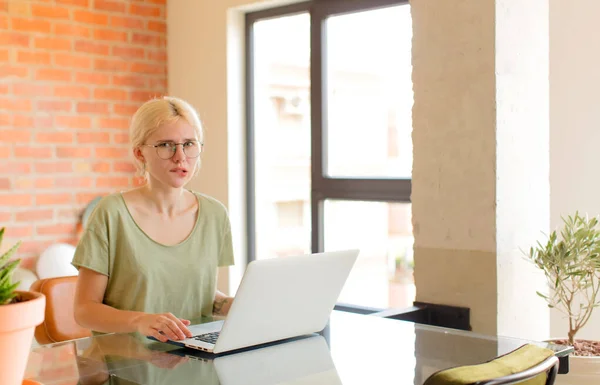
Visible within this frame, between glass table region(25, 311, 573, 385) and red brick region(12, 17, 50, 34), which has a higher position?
red brick region(12, 17, 50, 34)

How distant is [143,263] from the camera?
7.46 ft

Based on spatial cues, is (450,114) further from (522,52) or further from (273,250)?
(273,250)

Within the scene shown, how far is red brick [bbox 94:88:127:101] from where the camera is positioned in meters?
4.19

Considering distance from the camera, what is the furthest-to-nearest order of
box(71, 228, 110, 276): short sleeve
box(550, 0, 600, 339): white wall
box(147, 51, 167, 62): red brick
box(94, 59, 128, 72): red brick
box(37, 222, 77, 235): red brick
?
box(147, 51, 167, 62): red brick, box(94, 59, 128, 72): red brick, box(37, 222, 77, 235): red brick, box(550, 0, 600, 339): white wall, box(71, 228, 110, 276): short sleeve

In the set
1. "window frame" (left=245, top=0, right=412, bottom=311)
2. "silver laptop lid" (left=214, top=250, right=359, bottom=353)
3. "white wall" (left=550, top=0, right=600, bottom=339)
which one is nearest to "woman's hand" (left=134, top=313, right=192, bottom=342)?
"silver laptop lid" (left=214, top=250, right=359, bottom=353)

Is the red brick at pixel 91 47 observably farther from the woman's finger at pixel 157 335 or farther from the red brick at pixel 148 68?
the woman's finger at pixel 157 335

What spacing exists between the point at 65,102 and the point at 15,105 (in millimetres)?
274

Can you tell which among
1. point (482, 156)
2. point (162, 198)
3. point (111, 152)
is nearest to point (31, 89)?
point (111, 152)

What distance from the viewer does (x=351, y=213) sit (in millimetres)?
3938

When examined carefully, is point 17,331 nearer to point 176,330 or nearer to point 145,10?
point 176,330

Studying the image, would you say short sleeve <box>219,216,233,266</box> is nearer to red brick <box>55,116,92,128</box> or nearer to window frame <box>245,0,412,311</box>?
window frame <box>245,0,412,311</box>

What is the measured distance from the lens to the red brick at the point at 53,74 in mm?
3949

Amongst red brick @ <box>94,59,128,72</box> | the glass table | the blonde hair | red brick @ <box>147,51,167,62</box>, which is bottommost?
the glass table

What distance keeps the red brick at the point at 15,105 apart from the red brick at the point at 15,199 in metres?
0.43
